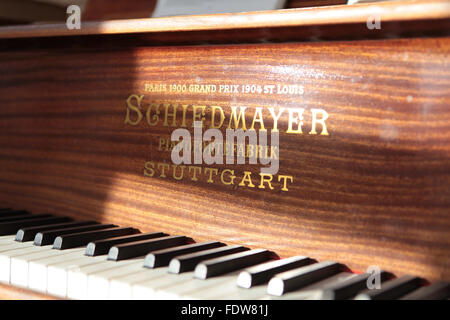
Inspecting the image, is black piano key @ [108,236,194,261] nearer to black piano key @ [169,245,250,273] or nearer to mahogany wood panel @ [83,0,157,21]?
black piano key @ [169,245,250,273]

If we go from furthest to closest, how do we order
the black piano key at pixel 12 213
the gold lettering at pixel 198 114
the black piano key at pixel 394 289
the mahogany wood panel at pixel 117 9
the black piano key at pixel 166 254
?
the mahogany wood panel at pixel 117 9, the black piano key at pixel 12 213, the gold lettering at pixel 198 114, the black piano key at pixel 166 254, the black piano key at pixel 394 289

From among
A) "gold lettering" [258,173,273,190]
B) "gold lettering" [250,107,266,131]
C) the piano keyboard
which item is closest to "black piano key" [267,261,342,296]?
the piano keyboard

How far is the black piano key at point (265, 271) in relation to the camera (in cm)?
96

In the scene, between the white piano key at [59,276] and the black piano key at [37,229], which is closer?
the white piano key at [59,276]

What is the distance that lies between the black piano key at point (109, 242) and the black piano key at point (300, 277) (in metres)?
0.41

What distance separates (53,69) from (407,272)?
1.10 m

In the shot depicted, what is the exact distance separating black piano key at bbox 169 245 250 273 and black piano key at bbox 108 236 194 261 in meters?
0.12

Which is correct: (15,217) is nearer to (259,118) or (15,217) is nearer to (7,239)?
(7,239)

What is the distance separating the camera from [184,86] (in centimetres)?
132

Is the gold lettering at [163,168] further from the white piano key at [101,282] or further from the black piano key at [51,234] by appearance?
the white piano key at [101,282]

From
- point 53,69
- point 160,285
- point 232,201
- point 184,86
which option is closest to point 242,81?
point 184,86

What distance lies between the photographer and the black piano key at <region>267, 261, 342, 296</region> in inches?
36.0

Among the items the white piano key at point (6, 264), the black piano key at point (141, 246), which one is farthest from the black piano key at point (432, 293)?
the white piano key at point (6, 264)

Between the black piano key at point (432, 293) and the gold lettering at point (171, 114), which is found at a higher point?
the gold lettering at point (171, 114)
